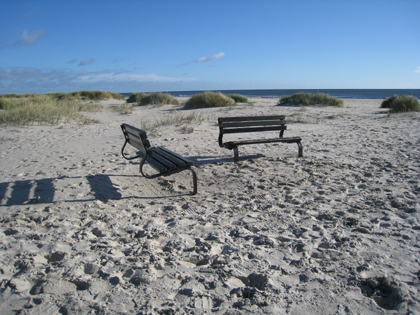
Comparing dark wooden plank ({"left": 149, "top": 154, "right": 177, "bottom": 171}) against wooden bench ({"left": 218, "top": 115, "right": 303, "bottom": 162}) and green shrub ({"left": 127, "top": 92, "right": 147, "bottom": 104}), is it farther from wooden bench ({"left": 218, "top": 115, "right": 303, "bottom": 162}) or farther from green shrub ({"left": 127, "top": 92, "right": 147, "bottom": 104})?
green shrub ({"left": 127, "top": 92, "right": 147, "bottom": 104})

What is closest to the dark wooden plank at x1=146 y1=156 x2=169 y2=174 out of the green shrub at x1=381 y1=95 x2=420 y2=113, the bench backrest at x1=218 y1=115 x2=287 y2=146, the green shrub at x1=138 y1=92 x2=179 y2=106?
the bench backrest at x1=218 y1=115 x2=287 y2=146

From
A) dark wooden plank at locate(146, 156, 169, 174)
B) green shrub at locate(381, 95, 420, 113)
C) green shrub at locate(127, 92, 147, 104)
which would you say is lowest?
dark wooden plank at locate(146, 156, 169, 174)

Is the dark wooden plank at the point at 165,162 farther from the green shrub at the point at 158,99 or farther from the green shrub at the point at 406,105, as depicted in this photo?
the green shrub at the point at 158,99

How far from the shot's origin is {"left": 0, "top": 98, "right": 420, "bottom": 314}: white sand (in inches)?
78.5

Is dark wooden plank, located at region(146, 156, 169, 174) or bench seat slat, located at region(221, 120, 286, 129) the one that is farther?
bench seat slat, located at region(221, 120, 286, 129)

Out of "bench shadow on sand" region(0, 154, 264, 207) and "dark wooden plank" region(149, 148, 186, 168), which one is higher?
"dark wooden plank" region(149, 148, 186, 168)

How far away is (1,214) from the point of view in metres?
3.23

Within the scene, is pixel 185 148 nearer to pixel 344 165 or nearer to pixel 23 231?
pixel 344 165

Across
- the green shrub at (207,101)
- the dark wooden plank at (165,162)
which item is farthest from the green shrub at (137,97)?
the dark wooden plank at (165,162)

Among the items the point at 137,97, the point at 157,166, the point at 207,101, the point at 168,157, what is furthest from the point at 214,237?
the point at 137,97

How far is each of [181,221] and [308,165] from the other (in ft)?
10.1

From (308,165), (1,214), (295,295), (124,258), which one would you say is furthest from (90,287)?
(308,165)

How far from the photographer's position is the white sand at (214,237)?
6.55 ft

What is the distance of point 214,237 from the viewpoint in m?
2.83
